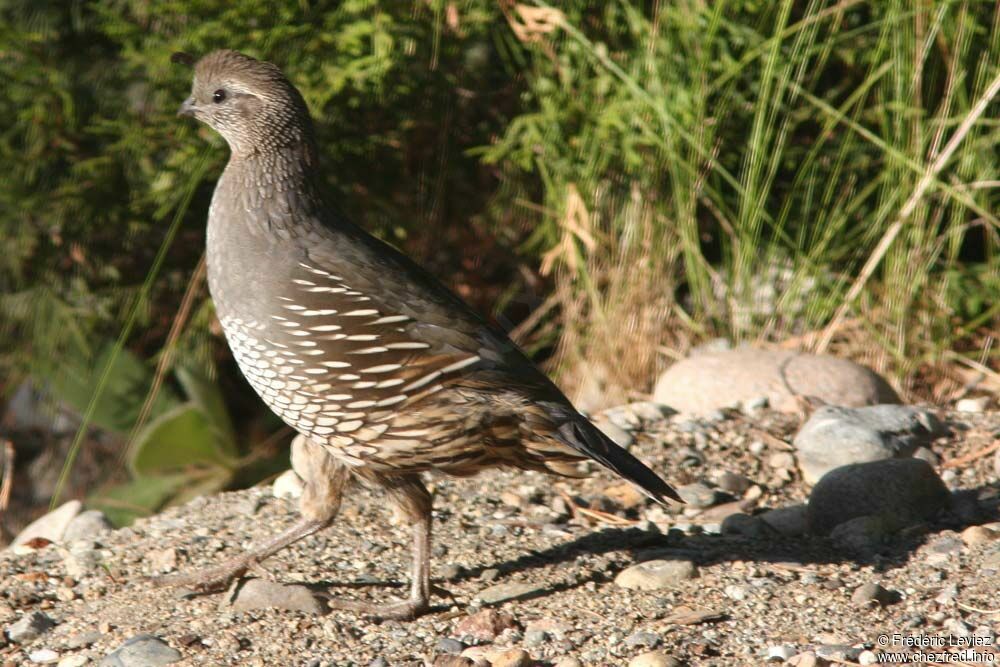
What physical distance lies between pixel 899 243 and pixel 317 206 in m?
2.59

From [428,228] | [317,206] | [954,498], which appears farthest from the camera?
[428,228]

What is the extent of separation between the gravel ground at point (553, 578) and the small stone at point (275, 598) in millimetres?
19

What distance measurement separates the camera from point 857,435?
13.8 feet

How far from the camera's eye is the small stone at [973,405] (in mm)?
4859

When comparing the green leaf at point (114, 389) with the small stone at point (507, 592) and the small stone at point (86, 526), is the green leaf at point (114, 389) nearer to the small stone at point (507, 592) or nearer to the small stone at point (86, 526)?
the small stone at point (86, 526)

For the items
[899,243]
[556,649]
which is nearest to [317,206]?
[556,649]

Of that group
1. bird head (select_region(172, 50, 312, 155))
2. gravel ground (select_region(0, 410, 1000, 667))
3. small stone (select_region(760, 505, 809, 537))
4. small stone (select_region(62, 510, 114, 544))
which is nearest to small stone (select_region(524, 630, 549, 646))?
gravel ground (select_region(0, 410, 1000, 667))

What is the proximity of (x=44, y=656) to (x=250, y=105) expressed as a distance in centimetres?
166

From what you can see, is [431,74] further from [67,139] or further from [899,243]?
[899,243]

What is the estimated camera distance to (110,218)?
17.9ft

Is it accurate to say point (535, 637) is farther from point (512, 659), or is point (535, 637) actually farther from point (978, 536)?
point (978, 536)

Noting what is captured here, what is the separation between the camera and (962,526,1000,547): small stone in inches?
140

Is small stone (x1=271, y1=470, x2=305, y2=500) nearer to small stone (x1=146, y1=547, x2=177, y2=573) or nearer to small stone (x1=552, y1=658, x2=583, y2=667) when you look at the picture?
small stone (x1=146, y1=547, x2=177, y2=573)

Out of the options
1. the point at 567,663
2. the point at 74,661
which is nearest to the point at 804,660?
the point at 567,663
